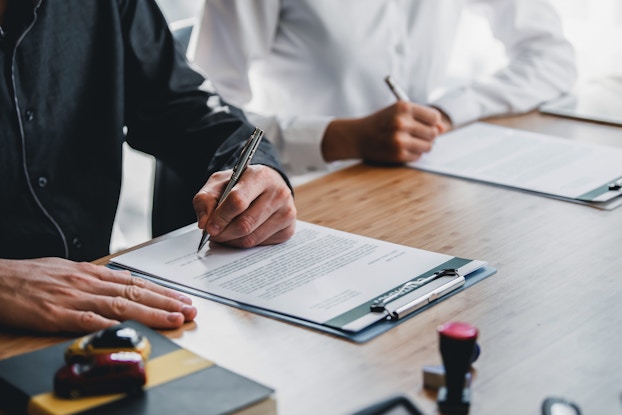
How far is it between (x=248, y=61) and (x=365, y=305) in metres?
1.02

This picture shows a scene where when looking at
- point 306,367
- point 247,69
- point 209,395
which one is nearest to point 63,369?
point 209,395

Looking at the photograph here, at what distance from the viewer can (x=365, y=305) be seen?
1159mm

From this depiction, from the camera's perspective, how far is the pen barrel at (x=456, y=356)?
917mm

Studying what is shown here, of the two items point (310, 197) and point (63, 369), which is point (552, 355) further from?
point (310, 197)

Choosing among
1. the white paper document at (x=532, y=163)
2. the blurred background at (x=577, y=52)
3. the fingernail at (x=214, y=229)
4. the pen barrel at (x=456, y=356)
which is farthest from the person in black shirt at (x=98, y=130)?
the blurred background at (x=577, y=52)

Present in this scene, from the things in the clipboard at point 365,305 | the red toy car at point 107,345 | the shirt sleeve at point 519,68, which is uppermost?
the shirt sleeve at point 519,68

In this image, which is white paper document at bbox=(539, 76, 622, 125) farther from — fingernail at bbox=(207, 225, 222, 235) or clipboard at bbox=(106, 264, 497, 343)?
fingernail at bbox=(207, 225, 222, 235)

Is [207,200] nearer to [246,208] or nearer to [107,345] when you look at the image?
[246,208]

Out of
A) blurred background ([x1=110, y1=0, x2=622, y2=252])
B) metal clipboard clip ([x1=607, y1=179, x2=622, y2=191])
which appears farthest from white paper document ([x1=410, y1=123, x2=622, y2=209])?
blurred background ([x1=110, y1=0, x2=622, y2=252])

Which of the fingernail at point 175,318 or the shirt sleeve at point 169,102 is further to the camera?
the shirt sleeve at point 169,102

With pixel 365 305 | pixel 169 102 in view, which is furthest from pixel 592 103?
pixel 365 305

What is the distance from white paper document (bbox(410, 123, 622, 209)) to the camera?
159cm

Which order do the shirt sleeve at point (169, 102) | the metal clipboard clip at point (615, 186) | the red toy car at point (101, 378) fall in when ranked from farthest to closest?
→ the shirt sleeve at point (169, 102), the metal clipboard clip at point (615, 186), the red toy car at point (101, 378)

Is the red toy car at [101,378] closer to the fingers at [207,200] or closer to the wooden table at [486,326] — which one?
the wooden table at [486,326]
